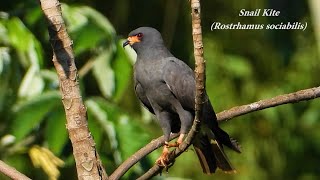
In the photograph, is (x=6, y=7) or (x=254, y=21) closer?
(x=6, y=7)

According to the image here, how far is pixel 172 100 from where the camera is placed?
321cm

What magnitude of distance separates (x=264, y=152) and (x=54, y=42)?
3048 mm

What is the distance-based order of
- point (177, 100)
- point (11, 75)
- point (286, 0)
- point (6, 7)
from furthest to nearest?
point (286, 0) → point (6, 7) → point (11, 75) → point (177, 100)

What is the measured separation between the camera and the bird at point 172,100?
3.11 m

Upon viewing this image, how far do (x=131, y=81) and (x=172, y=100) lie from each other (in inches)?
51.3

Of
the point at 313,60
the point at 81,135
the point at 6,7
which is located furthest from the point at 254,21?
the point at 81,135

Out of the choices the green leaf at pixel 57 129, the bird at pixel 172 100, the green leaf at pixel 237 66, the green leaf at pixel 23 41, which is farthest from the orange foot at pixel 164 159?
the green leaf at pixel 237 66

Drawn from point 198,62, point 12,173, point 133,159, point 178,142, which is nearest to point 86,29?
point 178,142

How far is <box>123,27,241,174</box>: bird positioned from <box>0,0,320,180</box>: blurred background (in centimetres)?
8

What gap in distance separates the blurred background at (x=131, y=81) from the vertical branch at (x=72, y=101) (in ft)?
1.69

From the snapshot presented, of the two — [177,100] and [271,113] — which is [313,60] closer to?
[271,113]

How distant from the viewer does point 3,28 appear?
331cm

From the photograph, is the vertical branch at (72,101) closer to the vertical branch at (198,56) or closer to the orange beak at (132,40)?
the vertical branch at (198,56)

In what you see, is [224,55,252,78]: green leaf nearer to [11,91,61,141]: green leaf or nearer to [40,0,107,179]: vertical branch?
[11,91,61,141]: green leaf
